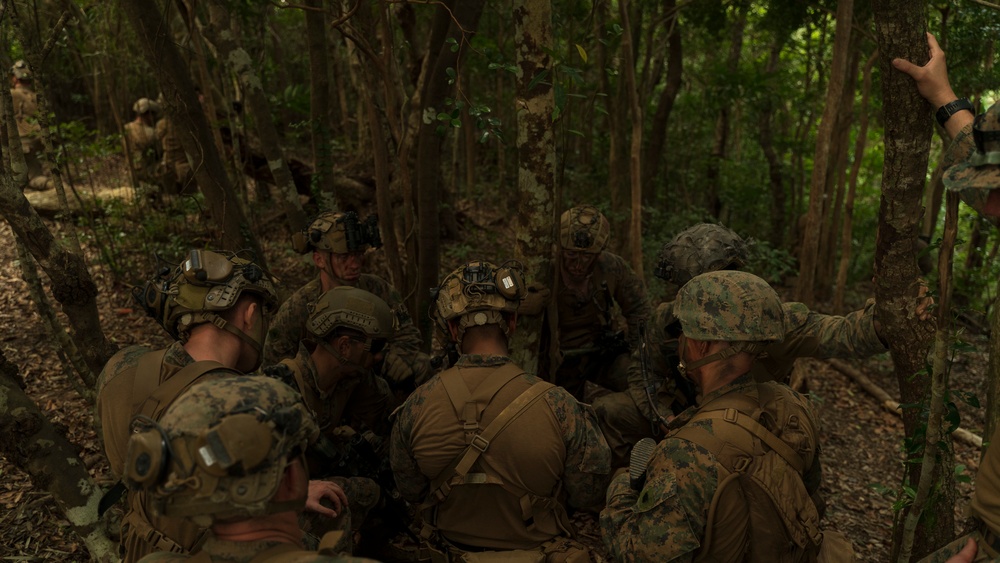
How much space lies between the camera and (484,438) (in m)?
3.01

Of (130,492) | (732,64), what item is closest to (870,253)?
(732,64)

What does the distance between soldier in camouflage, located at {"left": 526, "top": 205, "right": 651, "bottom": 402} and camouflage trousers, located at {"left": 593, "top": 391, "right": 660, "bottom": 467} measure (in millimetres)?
581

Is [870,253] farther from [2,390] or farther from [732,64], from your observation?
[2,390]

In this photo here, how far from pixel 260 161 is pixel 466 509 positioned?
26.3ft

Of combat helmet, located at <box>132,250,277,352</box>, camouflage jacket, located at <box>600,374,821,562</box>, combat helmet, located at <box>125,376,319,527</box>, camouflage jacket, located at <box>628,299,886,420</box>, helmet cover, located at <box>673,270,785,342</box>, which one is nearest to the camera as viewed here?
combat helmet, located at <box>125,376,319,527</box>

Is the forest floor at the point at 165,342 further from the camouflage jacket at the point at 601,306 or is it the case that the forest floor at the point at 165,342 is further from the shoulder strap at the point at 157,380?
the shoulder strap at the point at 157,380

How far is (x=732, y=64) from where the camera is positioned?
1146 centimetres

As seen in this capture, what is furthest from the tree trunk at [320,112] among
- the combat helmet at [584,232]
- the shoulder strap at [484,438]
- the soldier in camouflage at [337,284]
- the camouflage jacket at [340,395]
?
the shoulder strap at [484,438]

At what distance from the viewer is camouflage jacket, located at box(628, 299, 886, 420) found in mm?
3625

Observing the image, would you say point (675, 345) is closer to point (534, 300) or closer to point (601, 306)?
point (601, 306)

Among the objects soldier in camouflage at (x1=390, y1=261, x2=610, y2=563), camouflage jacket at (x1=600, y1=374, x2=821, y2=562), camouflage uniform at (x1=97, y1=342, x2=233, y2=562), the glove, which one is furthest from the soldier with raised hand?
the glove

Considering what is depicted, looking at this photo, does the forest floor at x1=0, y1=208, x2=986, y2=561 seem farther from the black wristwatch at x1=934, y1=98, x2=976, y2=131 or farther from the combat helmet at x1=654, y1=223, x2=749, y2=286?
the black wristwatch at x1=934, y1=98, x2=976, y2=131

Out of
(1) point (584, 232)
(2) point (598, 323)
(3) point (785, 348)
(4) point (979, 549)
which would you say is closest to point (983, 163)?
(4) point (979, 549)

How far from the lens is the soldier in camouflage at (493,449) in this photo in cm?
304
